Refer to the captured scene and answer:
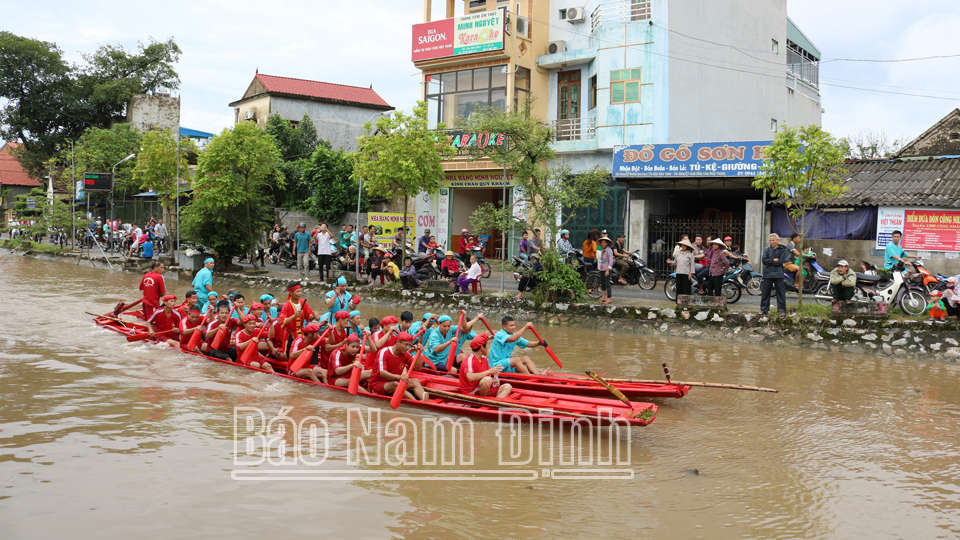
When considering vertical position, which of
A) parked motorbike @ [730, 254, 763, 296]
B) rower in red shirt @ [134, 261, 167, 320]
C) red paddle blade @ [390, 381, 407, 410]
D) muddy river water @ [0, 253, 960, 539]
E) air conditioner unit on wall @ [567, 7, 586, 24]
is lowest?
muddy river water @ [0, 253, 960, 539]

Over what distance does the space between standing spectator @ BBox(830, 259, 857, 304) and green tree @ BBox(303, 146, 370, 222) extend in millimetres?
18694

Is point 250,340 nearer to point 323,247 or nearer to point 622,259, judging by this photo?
point 323,247

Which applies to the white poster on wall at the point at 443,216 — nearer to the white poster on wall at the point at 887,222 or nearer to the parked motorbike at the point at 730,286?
the parked motorbike at the point at 730,286

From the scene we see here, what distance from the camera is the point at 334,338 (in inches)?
361

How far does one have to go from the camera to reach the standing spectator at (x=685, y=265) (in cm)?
1380

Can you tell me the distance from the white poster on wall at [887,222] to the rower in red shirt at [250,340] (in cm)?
1405

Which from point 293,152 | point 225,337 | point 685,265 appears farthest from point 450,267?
point 293,152

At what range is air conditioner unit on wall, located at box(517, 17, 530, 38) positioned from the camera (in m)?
21.8

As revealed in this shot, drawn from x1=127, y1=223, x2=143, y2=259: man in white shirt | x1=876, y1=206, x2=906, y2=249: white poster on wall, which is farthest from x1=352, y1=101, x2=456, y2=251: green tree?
x1=127, y1=223, x2=143, y2=259: man in white shirt

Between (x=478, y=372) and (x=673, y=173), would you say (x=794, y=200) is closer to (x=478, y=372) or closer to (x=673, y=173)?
(x=673, y=173)

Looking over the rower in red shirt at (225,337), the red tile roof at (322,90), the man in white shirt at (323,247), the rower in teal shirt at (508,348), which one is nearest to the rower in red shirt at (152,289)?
the rower in red shirt at (225,337)

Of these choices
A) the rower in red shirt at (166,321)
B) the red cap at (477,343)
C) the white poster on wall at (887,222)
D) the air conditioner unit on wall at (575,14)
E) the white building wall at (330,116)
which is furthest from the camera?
the white building wall at (330,116)

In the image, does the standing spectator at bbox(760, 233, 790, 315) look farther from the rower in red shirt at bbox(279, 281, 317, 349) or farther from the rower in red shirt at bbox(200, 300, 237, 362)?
the rower in red shirt at bbox(200, 300, 237, 362)

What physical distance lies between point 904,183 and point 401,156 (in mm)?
Result: 12200
